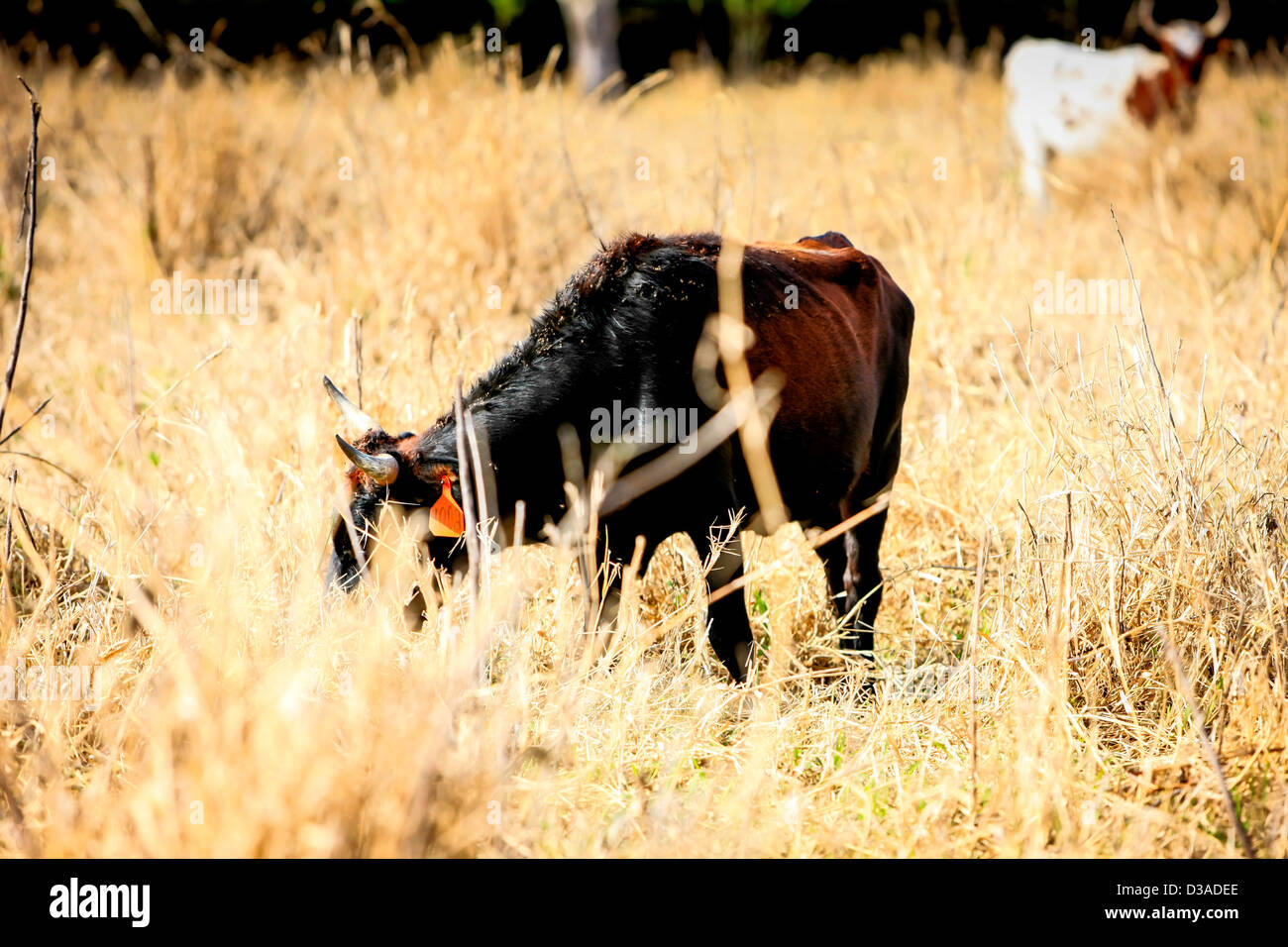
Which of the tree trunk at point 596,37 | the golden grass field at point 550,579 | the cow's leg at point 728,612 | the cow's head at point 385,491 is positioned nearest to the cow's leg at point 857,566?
the golden grass field at point 550,579

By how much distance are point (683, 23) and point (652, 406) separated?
56.1 ft

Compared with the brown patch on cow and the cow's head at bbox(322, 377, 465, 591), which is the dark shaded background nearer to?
the brown patch on cow

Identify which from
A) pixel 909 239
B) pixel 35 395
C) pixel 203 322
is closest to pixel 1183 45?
pixel 909 239

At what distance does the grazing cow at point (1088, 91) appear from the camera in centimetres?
961

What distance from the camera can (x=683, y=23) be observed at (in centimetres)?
1848

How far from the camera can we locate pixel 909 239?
269 inches

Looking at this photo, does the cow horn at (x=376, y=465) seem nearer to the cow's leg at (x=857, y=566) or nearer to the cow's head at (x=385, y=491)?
the cow's head at (x=385, y=491)

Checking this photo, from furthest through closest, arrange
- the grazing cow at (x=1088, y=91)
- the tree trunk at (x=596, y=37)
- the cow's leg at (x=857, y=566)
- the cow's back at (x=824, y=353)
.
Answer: the tree trunk at (x=596, y=37), the grazing cow at (x=1088, y=91), the cow's leg at (x=857, y=566), the cow's back at (x=824, y=353)

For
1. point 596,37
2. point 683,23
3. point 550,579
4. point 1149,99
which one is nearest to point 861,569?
point 550,579

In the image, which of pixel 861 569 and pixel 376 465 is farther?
pixel 861 569

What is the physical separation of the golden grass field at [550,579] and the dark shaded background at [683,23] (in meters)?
7.68

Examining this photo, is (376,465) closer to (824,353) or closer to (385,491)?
(385,491)
